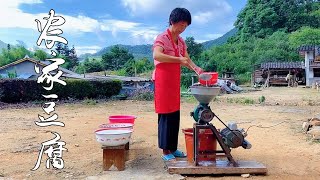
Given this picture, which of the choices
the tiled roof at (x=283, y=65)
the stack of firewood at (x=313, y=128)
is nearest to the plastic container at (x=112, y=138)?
the stack of firewood at (x=313, y=128)

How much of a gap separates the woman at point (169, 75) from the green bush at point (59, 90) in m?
11.5

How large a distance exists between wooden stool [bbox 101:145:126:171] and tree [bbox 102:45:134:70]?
1647 inches

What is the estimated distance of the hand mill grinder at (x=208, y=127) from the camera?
3.69 m

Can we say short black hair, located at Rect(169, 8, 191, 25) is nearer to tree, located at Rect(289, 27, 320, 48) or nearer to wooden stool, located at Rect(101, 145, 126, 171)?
wooden stool, located at Rect(101, 145, 126, 171)

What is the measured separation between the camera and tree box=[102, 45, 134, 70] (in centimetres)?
4559

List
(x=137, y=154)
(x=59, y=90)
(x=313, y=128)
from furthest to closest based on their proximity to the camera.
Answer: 1. (x=59, y=90)
2. (x=313, y=128)
3. (x=137, y=154)

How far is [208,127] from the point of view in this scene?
3754 mm

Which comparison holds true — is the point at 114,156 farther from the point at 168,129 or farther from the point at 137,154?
the point at 137,154

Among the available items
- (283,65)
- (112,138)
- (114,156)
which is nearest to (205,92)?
(112,138)

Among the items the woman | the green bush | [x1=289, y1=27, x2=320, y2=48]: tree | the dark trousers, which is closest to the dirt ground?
the dark trousers

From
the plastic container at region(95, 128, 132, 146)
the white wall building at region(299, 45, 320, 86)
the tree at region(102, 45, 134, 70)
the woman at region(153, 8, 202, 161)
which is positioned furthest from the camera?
the tree at region(102, 45, 134, 70)

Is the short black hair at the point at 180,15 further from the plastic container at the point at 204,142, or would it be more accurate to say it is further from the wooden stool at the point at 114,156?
the wooden stool at the point at 114,156

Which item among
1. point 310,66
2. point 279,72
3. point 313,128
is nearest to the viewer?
point 313,128

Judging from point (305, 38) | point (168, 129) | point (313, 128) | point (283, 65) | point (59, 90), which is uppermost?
point (305, 38)
